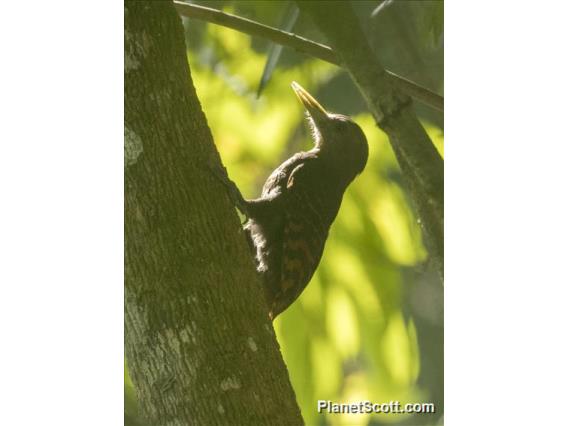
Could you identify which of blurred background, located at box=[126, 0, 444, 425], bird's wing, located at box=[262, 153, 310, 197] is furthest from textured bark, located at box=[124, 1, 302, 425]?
bird's wing, located at box=[262, 153, 310, 197]

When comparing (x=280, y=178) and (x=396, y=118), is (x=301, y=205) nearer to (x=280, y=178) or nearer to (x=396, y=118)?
(x=280, y=178)

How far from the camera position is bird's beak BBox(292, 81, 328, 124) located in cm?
235

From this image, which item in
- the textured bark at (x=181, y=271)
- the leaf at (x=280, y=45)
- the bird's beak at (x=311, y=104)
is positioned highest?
the leaf at (x=280, y=45)

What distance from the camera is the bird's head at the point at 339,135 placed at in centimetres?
236

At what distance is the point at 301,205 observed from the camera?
241 centimetres

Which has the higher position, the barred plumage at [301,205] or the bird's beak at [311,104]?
the bird's beak at [311,104]

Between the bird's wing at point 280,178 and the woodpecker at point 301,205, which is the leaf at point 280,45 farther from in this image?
the bird's wing at point 280,178

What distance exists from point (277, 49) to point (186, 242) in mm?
781

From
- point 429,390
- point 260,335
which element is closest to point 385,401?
point 429,390

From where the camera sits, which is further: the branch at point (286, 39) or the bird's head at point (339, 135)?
the bird's head at point (339, 135)

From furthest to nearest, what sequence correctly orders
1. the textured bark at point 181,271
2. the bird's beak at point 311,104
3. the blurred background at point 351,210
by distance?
1. the bird's beak at point 311,104
2. the blurred background at point 351,210
3. the textured bark at point 181,271

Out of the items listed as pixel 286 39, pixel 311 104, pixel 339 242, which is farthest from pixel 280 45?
pixel 339 242

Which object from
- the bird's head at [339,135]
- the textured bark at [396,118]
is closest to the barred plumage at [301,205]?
the bird's head at [339,135]

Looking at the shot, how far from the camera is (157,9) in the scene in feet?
6.40
